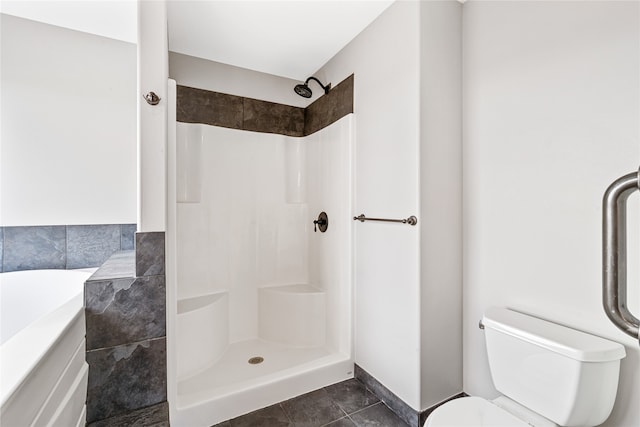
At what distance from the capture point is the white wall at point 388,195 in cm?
156

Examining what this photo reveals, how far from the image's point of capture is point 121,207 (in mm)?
2119

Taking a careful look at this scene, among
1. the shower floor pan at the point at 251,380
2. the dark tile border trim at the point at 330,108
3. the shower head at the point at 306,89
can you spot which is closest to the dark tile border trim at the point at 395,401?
the shower floor pan at the point at 251,380

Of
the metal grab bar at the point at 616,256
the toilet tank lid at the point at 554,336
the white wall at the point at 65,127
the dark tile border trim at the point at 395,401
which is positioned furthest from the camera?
the white wall at the point at 65,127

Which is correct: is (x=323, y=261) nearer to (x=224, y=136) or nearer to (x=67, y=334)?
(x=224, y=136)

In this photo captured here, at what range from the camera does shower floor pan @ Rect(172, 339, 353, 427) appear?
1572mm

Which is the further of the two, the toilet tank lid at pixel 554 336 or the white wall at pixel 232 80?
the white wall at pixel 232 80

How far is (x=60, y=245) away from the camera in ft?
6.44

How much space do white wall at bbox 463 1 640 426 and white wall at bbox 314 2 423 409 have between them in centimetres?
34

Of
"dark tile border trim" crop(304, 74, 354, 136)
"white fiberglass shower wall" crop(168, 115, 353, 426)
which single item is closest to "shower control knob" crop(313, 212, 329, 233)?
"white fiberglass shower wall" crop(168, 115, 353, 426)

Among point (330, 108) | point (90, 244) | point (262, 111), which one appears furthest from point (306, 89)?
point (90, 244)

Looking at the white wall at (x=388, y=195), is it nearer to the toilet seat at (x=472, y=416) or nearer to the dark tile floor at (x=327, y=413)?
the dark tile floor at (x=327, y=413)

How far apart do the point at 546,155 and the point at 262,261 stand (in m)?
2.05

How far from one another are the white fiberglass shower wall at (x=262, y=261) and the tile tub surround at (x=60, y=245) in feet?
1.36

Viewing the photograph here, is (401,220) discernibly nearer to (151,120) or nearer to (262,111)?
(151,120)
